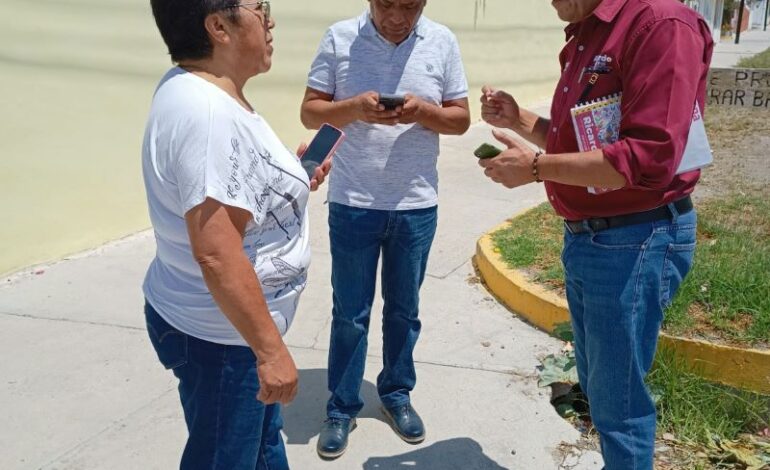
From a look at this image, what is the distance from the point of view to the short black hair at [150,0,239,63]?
1.80 metres

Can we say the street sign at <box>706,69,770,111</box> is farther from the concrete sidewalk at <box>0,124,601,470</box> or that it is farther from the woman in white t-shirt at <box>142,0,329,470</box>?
the woman in white t-shirt at <box>142,0,329,470</box>

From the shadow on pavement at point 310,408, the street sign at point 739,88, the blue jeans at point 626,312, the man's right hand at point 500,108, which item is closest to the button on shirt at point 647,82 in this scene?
the blue jeans at point 626,312

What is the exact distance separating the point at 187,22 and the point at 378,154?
1.28 meters

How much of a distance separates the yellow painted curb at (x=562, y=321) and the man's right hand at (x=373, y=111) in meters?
1.77

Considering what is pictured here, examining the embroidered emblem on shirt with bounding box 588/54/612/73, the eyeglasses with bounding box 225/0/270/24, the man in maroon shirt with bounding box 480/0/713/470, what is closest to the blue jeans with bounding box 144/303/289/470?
the eyeglasses with bounding box 225/0/270/24

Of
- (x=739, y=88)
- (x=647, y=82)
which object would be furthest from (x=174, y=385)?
(x=739, y=88)

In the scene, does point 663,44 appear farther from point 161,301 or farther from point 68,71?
point 68,71

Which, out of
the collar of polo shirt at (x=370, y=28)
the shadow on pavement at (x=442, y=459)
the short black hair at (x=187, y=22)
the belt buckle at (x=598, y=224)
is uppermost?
the short black hair at (x=187, y=22)

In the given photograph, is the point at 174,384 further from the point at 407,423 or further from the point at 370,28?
the point at 370,28

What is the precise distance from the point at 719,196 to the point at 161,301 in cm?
544

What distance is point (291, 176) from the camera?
194 centimetres

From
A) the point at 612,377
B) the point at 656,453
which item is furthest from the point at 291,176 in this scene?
the point at 656,453

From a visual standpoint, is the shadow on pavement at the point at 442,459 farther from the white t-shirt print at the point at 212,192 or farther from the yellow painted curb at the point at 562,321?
the white t-shirt print at the point at 212,192

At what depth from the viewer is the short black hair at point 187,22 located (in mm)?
1799
